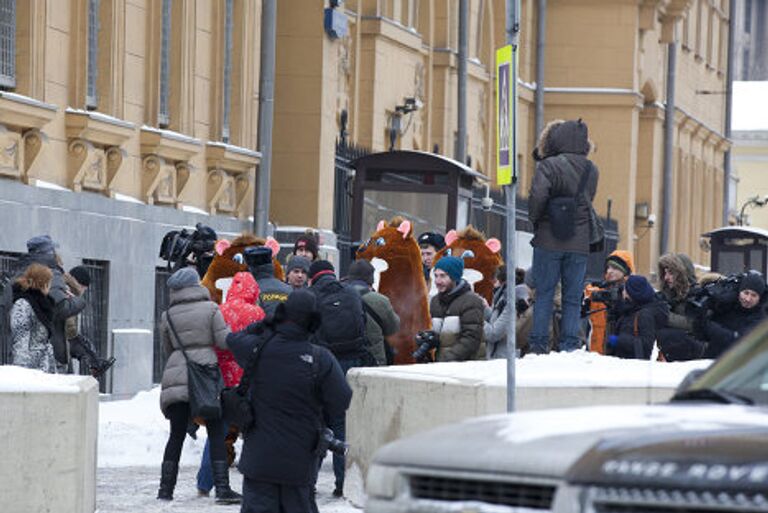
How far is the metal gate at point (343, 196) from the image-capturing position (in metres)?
33.4

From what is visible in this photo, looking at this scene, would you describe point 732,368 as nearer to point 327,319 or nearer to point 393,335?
point 327,319

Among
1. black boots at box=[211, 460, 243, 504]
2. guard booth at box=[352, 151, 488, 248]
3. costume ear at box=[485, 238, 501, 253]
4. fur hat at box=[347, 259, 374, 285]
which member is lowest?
black boots at box=[211, 460, 243, 504]

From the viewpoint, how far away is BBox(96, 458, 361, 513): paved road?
17312 millimetres

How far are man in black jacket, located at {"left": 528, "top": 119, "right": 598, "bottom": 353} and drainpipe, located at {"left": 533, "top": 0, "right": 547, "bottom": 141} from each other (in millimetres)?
31689

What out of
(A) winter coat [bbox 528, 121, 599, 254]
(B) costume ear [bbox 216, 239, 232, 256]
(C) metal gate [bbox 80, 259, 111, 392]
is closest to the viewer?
(A) winter coat [bbox 528, 121, 599, 254]

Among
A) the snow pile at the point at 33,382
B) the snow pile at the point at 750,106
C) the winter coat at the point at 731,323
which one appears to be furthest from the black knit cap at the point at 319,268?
the snow pile at the point at 750,106

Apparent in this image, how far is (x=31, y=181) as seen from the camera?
85.0 ft

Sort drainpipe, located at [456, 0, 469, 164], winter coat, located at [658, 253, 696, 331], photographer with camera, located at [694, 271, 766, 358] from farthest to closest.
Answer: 1. drainpipe, located at [456, 0, 469, 164]
2. winter coat, located at [658, 253, 696, 331]
3. photographer with camera, located at [694, 271, 766, 358]

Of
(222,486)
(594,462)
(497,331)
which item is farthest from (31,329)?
(594,462)

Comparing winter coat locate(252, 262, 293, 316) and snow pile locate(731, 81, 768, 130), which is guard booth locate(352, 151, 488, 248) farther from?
snow pile locate(731, 81, 768, 130)

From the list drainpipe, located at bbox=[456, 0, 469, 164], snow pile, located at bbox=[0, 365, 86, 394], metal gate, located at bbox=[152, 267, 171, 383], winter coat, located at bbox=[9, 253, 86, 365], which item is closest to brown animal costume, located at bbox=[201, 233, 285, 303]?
winter coat, located at bbox=[9, 253, 86, 365]

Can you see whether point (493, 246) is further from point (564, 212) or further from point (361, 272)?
point (564, 212)

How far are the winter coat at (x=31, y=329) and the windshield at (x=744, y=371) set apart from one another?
11.6m

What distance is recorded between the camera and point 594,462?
7652mm
